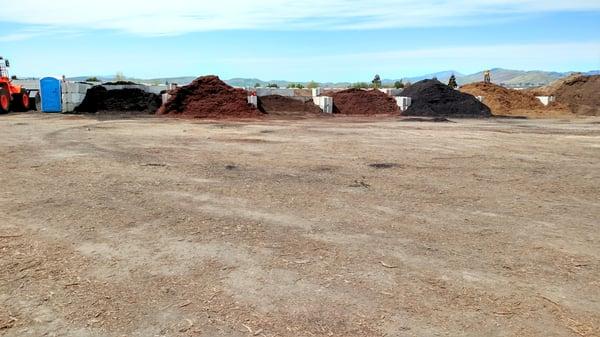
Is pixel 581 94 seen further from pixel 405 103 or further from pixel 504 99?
pixel 405 103

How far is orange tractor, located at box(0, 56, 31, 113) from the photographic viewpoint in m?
25.4

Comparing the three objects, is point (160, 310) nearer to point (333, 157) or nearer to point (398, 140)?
point (333, 157)

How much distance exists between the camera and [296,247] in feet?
19.0

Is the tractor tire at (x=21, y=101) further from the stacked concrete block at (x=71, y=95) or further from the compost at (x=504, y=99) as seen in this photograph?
the compost at (x=504, y=99)

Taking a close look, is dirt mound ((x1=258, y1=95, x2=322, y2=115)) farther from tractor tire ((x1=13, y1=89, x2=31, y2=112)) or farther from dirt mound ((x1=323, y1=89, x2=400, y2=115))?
tractor tire ((x1=13, y1=89, x2=31, y2=112))

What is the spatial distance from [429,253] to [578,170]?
7052 millimetres

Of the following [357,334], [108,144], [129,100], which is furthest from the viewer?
[129,100]

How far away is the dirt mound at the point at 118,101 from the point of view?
27.9 metres

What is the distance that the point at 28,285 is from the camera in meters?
4.67

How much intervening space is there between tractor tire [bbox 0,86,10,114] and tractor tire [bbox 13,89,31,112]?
1.42 metres

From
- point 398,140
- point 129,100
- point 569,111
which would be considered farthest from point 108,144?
point 569,111

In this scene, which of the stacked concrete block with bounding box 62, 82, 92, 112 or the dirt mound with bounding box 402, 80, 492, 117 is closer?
the stacked concrete block with bounding box 62, 82, 92, 112

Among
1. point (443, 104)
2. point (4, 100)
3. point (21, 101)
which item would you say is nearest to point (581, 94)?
point (443, 104)

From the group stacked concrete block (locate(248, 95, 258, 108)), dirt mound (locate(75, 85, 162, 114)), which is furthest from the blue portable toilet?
stacked concrete block (locate(248, 95, 258, 108))
